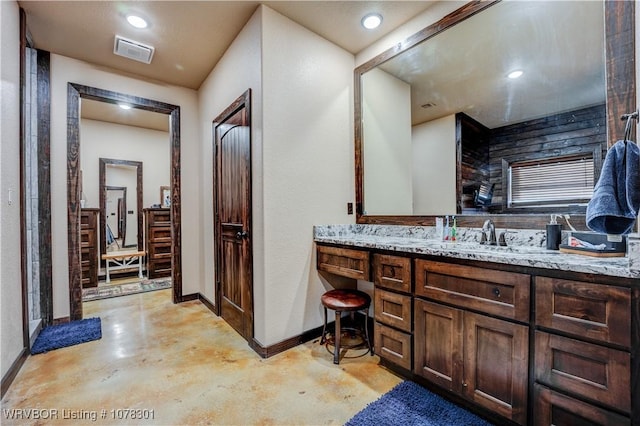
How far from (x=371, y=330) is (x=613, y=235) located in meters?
1.87

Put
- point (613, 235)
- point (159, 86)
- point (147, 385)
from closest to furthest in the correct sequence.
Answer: point (613, 235) → point (147, 385) → point (159, 86)

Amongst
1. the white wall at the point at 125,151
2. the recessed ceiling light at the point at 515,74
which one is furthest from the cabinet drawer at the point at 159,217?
the recessed ceiling light at the point at 515,74

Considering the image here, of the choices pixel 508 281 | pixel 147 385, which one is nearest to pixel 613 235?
pixel 508 281

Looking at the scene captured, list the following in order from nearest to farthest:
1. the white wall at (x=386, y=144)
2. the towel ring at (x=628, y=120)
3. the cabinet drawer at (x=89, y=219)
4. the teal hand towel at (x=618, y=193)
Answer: the teal hand towel at (x=618, y=193) → the towel ring at (x=628, y=120) → the white wall at (x=386, y=144) → the cabinet drawer at (x=89, y=219)

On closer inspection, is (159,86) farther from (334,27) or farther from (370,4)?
(370,4)

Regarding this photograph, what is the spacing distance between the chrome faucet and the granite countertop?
0.06 m

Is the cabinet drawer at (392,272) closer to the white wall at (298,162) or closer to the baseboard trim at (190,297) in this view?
the white wall at (298,162)

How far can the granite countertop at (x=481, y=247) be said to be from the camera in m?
1.14

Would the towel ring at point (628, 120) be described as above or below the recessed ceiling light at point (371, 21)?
below

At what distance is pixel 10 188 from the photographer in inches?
75.3

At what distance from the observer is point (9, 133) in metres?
1.91

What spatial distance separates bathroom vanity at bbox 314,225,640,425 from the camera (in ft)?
3.52

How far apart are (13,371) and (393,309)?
2554 mm

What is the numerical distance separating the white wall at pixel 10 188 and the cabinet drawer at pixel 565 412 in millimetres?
2959
